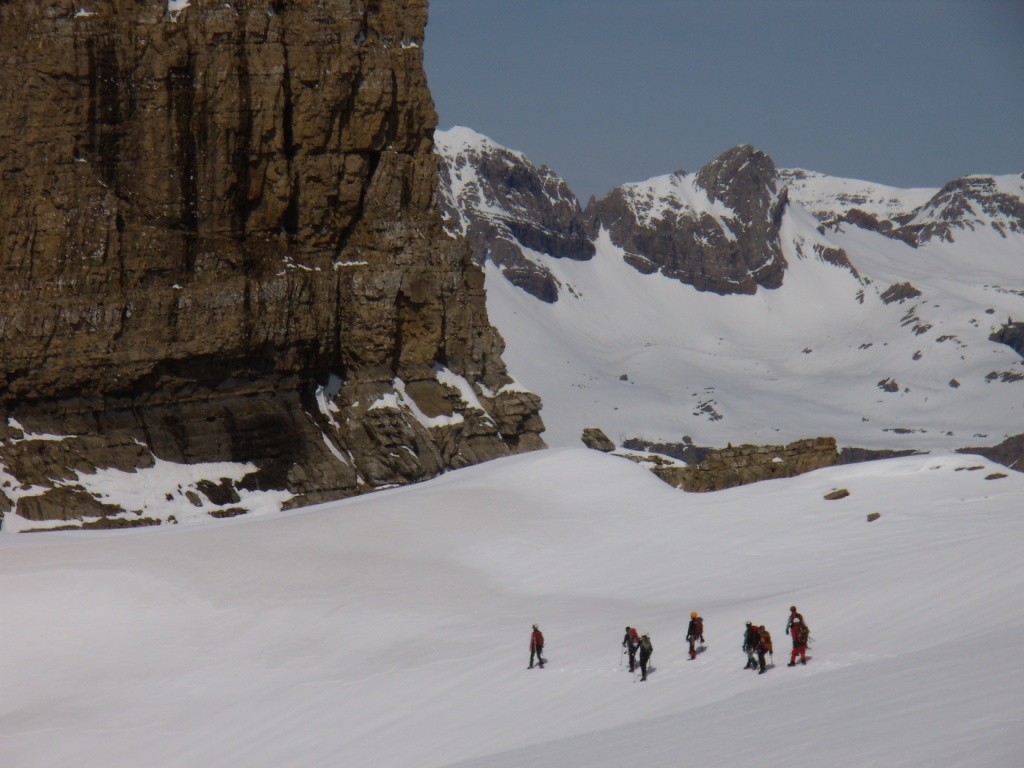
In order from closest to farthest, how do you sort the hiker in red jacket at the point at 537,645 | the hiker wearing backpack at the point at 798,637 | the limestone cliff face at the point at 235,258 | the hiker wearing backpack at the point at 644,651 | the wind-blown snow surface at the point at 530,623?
the wind-blown snow surface at the point at 530,623 < the hiker wearing backpack at the point at 798,637 < the hiker wearing backpack at the point at 644,651 < the hiker in red jacket at the point at 537,645 < the limestone cliff face at the point at 235,258

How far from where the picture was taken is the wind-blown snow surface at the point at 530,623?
23.0 m

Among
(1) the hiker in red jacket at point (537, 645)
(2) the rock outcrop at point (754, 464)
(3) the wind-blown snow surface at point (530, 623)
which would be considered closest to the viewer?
(3) the wind-blown snow surface at point (530, 623)

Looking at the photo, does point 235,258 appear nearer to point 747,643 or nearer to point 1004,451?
point 747,643

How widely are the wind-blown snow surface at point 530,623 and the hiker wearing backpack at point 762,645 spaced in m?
0.28

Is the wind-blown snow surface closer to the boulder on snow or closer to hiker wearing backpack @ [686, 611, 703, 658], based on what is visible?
hiker wearing backpack @ [686, 611, 703, 658]

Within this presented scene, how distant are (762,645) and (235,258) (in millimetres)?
57418

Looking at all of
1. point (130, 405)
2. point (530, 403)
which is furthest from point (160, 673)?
point (530, 403)

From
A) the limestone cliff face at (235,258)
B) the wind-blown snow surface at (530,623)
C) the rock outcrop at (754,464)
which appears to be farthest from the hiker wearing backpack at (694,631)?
the limestone cliff face at (235,258)

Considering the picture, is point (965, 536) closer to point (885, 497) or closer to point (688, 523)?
point (885, 497)

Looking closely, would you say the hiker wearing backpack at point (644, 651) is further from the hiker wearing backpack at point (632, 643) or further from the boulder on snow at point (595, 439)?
the boulder on snow at point (595, 439)

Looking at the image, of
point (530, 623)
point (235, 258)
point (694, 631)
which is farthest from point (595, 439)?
point (694, 631)

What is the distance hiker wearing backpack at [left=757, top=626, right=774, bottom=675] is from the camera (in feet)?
90.9

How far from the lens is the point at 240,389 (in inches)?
3127

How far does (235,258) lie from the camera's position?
7994cm
